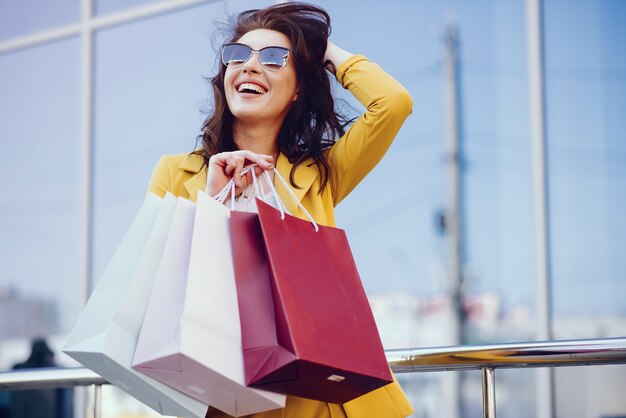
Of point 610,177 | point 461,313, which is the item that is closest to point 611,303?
point 610,177

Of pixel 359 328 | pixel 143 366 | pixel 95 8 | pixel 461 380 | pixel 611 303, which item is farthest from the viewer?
pixel 461 380

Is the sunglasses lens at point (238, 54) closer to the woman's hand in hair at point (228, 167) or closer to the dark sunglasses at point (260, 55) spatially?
the dark sunglasses at point (260, 55)

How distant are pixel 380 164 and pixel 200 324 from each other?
4.62 meters

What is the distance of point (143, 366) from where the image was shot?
1.61 m

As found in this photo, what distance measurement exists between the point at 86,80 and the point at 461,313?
3.37 m

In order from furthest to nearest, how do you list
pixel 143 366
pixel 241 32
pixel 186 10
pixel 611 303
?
pixel 186 10 → pixel 611 303 → pixel 241 32 → pixel 143 366

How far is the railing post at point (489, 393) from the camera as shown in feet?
7.78

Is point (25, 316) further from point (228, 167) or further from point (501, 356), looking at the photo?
point (228, 167)

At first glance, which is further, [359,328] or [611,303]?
[611,303]

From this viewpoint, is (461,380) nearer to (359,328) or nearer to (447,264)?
(447,264)

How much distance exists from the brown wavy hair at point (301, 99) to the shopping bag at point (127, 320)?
1.47ft

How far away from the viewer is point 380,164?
20.2ft

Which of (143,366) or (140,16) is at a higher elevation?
(140,16)

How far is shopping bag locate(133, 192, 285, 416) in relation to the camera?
1.59m
